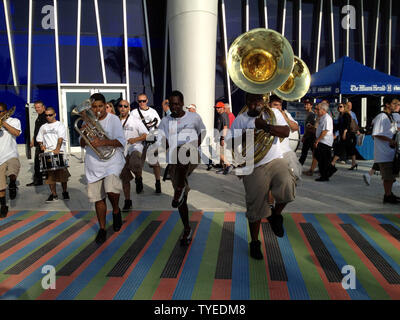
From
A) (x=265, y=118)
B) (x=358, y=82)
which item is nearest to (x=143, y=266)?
(x=265, y=118)

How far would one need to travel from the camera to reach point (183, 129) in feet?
14.5

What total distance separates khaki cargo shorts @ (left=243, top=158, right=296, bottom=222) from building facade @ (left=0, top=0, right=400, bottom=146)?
9.22m

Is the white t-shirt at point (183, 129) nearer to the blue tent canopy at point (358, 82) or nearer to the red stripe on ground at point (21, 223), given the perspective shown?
the red stripe on ground at point (21, 223)

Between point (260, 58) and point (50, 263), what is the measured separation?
11.9ft

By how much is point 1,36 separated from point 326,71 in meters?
13.3

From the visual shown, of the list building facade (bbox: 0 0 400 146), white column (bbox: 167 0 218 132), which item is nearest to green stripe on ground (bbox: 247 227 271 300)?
white column (bbox: 167 0 218 132)

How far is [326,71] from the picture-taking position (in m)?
11.8

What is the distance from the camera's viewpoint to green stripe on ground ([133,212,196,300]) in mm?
3059

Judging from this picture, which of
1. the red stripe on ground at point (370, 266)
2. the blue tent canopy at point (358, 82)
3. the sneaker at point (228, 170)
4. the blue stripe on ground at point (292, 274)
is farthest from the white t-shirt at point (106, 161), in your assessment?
the blue tent canopy at point (358, 82)

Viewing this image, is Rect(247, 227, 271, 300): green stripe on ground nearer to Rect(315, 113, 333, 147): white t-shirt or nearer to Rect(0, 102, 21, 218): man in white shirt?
Rect(0, 102, 21, 218): man in white shirt

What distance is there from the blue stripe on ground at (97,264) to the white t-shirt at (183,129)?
1.41m

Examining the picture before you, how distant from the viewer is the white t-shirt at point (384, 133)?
5641 mm

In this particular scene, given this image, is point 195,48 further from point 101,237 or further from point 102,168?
point 101,237

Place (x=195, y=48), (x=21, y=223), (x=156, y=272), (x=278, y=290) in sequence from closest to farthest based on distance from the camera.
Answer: (x=278, y=290) → (x=156, y=272) → (x=21, y=223) → (x=195, y=48)
